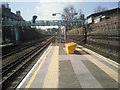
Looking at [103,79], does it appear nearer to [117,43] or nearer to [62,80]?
[62,80]

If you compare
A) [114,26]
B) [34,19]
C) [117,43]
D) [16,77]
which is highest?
[34,19]

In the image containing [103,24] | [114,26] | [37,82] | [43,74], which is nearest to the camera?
[37,82]

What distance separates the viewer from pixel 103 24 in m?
16.5

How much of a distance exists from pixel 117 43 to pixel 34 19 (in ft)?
100

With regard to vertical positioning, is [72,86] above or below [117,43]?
below

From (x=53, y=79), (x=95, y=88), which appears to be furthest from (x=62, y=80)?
(x=95, y=88)

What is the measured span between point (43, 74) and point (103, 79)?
292 centimetres

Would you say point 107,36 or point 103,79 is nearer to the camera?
point 103,79

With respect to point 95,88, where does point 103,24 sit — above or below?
above

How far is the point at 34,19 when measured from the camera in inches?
1554

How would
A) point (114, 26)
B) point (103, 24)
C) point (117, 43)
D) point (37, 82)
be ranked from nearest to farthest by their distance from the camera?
point (37, 82), point (117, 43), point (114, 26), point (103, 24)

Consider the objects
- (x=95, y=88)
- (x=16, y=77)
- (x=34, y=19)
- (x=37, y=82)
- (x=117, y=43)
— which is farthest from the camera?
(x=34, y=19)

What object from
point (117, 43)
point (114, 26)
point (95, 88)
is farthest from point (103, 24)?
point (95, 88)

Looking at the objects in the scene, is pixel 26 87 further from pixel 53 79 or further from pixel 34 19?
pixel 34 19
